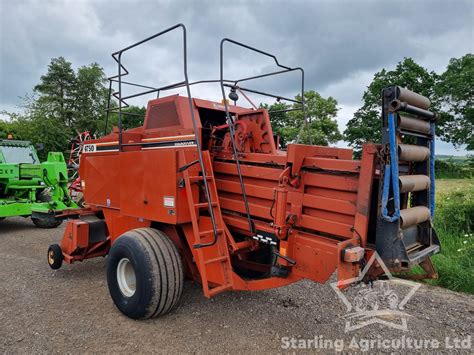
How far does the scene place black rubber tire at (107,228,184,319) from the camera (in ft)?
11.5

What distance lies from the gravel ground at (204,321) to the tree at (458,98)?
3642 cm

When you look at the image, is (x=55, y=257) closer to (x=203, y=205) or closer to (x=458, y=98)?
(x=203, y=205)

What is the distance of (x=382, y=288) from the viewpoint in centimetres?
480

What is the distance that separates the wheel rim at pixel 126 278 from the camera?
3881 millimetres

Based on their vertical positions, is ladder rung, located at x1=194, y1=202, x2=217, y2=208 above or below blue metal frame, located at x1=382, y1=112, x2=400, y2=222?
below

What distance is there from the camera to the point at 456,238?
19.8ft

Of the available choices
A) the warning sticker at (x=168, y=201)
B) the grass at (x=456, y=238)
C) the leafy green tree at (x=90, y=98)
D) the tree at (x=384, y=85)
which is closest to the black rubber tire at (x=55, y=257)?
the warning sticker at (x=168, y=201)

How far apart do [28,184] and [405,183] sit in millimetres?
9130

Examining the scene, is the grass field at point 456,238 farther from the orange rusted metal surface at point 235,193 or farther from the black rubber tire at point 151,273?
the black rubber tire at point 151,273

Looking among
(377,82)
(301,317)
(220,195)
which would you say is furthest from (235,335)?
(377,82)

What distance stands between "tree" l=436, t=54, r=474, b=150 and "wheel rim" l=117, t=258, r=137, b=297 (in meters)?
38.0

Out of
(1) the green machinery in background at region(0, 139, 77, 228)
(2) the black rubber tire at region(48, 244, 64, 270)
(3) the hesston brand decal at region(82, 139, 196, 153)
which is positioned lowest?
(2) the black rubber tire at region(48, 244, 64, 270)

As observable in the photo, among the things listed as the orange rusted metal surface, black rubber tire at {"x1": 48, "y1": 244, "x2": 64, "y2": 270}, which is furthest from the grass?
black rubber tire at {"x1": 48, "y1": 244, "x2": 64, "y2": 270}

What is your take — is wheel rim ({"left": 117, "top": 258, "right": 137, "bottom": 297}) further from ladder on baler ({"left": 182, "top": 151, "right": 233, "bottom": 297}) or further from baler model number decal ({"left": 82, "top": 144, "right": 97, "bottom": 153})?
baler model number decal ({"left": 82, "top": 144, "right": 97, "bottom": 153})
